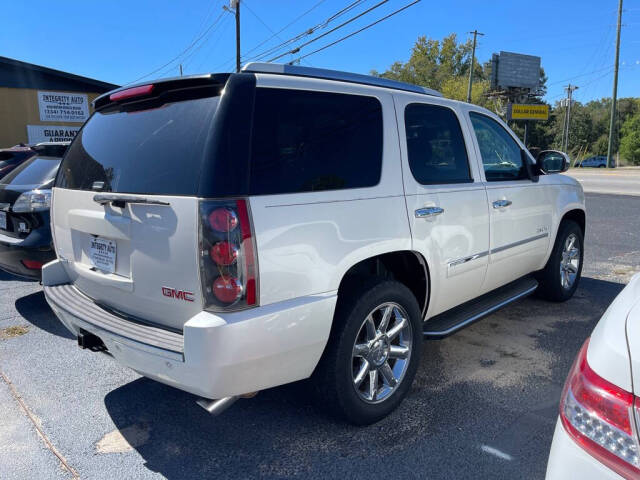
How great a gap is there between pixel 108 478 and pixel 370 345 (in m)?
1.54

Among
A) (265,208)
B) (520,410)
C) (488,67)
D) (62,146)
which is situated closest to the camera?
(265,208)

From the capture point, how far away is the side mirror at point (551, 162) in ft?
14.9

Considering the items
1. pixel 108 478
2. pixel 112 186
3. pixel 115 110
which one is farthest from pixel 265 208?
pixel 108 478

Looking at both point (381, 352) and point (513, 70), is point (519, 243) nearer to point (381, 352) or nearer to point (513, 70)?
point (381, 352)

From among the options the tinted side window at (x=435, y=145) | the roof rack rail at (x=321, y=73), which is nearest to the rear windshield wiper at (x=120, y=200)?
the roof rack rail at (x=321, y=73)

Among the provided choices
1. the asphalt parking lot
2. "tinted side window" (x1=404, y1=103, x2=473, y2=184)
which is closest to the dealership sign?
the asphalt parking lot

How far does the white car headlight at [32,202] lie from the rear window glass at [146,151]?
177 cm

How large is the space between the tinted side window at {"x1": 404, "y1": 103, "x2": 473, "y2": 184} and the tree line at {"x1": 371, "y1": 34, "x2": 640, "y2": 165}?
194 ft

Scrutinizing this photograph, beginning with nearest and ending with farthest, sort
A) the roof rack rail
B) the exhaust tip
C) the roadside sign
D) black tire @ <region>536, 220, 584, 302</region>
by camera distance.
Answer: the exhaust tip → the roof rack rail → black tire @ <region>536, 220, 584, 302</region> → the roadside sign

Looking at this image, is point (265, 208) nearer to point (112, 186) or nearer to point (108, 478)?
point (112, 186)

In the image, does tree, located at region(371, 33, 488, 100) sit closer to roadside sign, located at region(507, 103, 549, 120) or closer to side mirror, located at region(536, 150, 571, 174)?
roadside sign, located at region(507, 103, 549, 120)

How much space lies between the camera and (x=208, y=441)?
274 cm

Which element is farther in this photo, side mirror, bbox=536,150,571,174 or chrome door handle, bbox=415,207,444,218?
side mirror, bbox=536,150,571,174

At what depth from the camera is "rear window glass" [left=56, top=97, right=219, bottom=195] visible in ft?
7.55
